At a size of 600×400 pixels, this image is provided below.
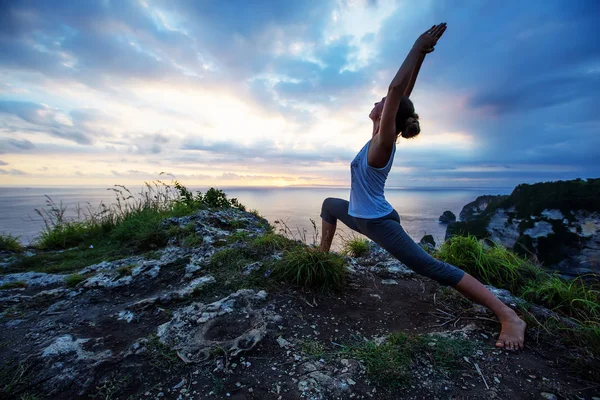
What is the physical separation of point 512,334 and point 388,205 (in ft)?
5.22

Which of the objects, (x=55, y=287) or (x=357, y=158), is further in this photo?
(x=55, y=287)

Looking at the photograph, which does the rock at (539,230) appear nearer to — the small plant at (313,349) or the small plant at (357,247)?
the small plant at (357,247)

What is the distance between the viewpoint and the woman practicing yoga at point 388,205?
223 cm

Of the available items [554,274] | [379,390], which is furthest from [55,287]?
[554,274]

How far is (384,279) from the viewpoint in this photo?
12.6ft

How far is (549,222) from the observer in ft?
27.3

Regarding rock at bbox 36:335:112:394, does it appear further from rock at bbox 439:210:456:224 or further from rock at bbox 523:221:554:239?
rock at bbox 439:210:456:224

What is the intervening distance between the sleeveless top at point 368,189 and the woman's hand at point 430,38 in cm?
95

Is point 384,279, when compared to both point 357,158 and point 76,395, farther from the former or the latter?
point 76,395

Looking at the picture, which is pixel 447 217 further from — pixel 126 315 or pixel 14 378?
pixel 14 378

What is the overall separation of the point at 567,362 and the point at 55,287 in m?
5.81

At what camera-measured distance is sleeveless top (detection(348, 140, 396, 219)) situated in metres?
2.67

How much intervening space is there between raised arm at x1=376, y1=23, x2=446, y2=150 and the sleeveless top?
0.40 metres

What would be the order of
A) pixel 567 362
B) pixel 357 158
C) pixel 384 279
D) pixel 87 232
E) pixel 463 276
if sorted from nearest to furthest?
pixel 567 362 → pixel 463 276 → pixel 357 158 → pixel 384 279 → pixel 87 232
